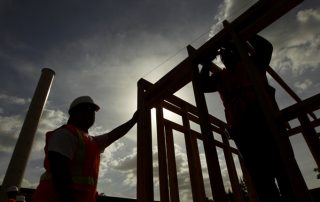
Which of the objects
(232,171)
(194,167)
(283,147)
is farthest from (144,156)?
(232,171)

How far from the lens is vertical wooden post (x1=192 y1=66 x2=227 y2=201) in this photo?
2.41m

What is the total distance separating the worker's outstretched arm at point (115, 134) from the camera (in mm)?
2926

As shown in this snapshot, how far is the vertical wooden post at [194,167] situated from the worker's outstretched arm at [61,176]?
3.25 metres

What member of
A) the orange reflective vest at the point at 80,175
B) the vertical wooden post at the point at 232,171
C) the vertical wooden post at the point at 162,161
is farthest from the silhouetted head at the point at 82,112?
the vertical wooden post at the point at 232,171

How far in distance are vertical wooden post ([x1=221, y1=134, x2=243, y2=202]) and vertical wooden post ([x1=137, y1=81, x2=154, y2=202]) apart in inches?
134

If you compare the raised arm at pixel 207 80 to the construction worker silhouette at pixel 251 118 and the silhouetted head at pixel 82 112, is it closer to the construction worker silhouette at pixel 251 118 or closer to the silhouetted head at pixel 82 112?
the construction worker silhouette at pixel 251 118

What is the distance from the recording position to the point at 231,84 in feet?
10.1

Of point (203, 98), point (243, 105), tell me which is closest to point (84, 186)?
point (203, 98)

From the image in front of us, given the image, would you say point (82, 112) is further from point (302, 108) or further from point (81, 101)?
point (302, 108)

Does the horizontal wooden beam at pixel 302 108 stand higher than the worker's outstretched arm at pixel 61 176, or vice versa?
the horizontal wooden beam at pixel 302 108

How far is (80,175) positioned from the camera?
216cm

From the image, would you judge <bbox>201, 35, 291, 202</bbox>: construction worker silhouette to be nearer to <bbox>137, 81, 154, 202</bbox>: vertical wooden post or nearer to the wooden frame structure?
the wooden frame structure

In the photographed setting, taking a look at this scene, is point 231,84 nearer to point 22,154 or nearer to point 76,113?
point 76,113

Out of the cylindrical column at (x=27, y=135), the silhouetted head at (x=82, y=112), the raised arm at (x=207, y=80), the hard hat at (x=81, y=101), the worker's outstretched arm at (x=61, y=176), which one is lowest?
the worker's outstretched arm at (x=61, y=176)
